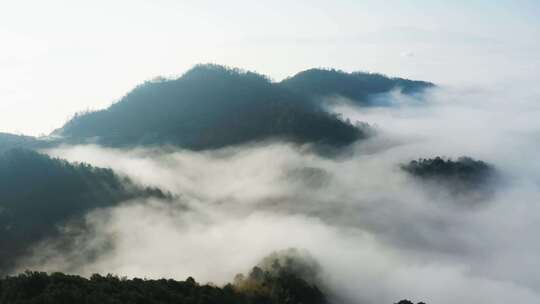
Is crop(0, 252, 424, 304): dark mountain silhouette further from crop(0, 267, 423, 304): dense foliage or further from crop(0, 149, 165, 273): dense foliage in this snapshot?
crop(0, 149, 165, 273): dense foliage

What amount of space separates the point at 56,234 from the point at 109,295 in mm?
83035

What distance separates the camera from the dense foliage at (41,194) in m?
123

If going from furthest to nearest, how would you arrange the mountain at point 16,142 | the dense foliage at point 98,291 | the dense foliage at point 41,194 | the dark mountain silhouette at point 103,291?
the mountain at point 16,142
the dense foliage at point 41,194
the dark mountain silhouette at point 103,291
the dense foliage at point 98,291

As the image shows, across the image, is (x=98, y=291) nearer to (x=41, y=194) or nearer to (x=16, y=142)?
(x=41, y=194)

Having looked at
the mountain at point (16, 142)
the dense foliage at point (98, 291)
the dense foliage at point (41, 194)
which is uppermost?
the mountain at point (16, 142)

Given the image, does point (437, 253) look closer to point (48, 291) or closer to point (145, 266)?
point (145, 266)

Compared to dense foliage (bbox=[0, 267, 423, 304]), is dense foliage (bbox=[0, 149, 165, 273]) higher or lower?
higher

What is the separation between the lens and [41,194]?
135 metres

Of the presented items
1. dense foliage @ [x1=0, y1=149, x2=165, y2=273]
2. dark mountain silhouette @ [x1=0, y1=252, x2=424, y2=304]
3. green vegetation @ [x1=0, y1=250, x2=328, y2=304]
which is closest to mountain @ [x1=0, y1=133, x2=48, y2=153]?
dense foliage @ [x1=0, y1=149, x2=165, y2=273]

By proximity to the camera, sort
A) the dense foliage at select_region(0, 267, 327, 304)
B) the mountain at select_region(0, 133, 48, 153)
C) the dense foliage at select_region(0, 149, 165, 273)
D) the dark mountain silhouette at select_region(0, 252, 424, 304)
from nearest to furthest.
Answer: the dense foliage at select_region(0, 267, 327, 304), the dark mountain silhouette at select_region(0, 252, 424, 304), the dense foliage at select_region(0, 149, 165, 273), the mountain at select_region(0, 133, 48, 153)

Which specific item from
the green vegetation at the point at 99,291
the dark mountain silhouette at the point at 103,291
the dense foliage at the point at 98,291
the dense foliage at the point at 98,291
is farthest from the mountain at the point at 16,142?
the dense foliage at the point at 98,291

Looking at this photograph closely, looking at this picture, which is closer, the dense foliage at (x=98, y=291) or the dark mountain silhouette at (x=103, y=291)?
the dense foliage at (x=98, y=291)

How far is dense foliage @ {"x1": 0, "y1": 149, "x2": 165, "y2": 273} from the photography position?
403 ft

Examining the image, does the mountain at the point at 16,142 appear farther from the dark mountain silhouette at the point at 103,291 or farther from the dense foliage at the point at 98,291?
the dense foliage at the point at 98,291
